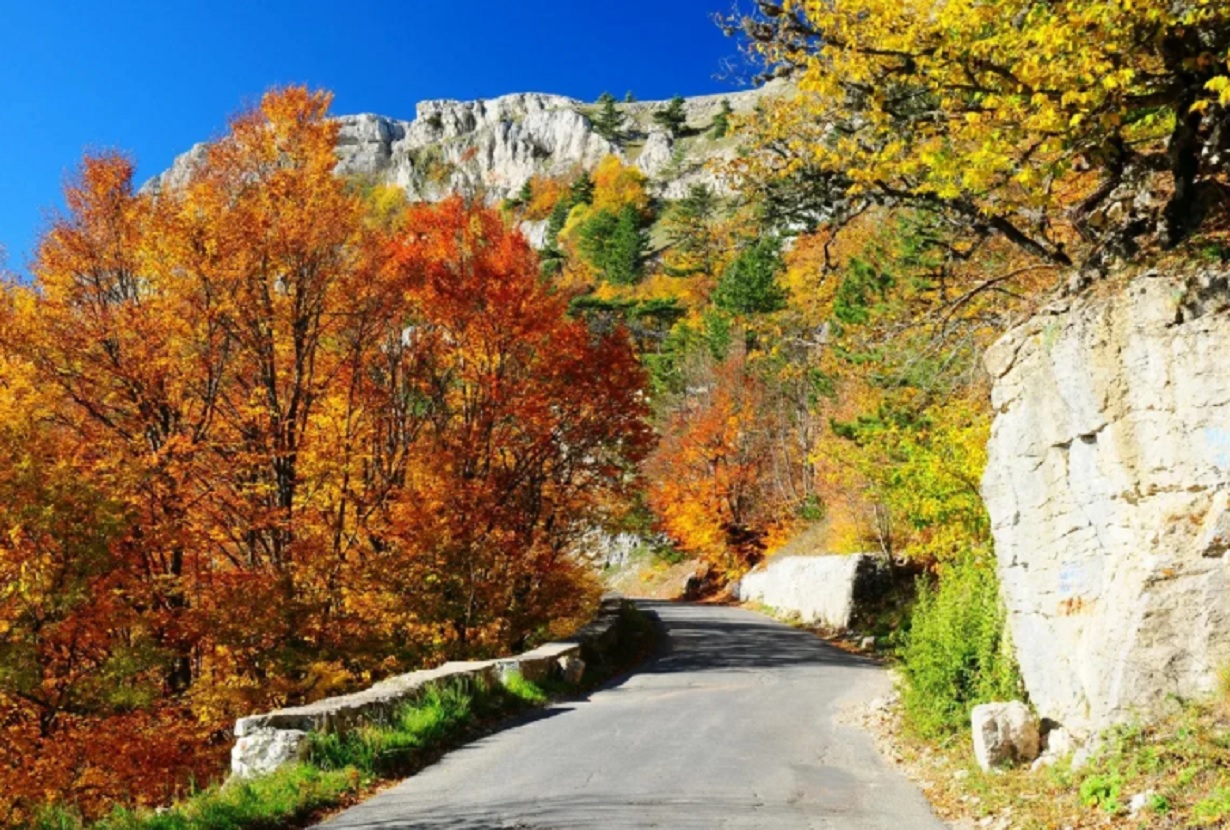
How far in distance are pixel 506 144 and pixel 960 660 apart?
475 ft

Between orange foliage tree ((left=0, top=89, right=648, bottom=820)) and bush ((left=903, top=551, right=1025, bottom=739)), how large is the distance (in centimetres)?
863

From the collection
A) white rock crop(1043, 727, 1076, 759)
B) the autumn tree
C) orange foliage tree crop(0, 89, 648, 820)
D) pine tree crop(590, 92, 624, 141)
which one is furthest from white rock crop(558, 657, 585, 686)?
pine tree crop(590, 92, 624, 141)

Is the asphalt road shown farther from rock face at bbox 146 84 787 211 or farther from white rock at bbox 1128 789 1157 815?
rock face at bbox 146 84 787 211

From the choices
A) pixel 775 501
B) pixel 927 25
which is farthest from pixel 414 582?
pixel 775 501

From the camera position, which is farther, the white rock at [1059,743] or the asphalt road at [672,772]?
the white rock at [1059,743]

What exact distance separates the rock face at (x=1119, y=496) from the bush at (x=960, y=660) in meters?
0.64

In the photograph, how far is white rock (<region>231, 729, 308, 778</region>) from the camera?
786cm

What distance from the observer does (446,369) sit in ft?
62.1

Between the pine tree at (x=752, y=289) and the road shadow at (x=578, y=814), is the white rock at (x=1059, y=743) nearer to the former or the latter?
the road shadow at (x=578, y=814)

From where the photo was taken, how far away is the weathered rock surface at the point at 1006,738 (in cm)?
717

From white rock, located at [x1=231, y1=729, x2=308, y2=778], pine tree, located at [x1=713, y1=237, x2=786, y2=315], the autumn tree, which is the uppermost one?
pine tree, located at [x1=713, y1=237, x2=786, y2=315]

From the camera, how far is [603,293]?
72.2 meters

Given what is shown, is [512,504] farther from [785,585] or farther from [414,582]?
[785,585]

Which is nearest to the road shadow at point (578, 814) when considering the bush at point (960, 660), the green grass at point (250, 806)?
the green grass at point (250, 806)
